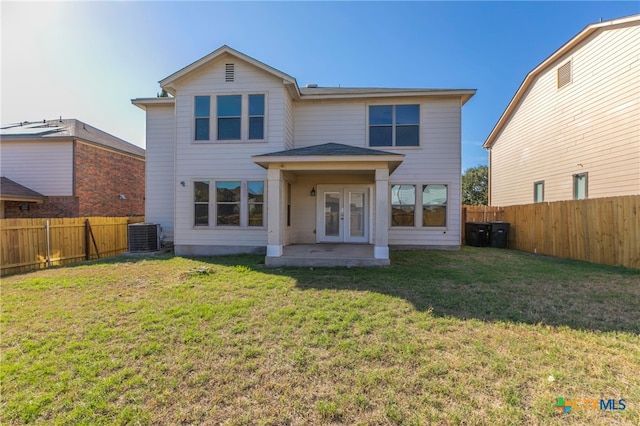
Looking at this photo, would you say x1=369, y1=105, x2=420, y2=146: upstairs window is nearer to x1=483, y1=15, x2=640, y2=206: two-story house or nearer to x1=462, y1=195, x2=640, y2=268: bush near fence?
x1=462, y1=195, x2=640, y2=268: bush near fence

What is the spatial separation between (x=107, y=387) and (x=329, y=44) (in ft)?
39.5

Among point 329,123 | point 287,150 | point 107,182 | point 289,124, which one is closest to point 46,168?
point 107,182

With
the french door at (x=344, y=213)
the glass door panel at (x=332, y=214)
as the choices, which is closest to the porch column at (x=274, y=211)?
the french door at (x=344, y=213)

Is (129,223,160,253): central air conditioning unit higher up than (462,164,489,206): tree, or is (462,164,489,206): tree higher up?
(462,164,489,206): tree

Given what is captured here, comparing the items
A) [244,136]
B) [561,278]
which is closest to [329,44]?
[244,136]

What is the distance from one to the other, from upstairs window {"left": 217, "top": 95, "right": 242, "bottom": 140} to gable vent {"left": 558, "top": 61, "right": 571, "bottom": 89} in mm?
13112

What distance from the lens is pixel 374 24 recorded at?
1009cm

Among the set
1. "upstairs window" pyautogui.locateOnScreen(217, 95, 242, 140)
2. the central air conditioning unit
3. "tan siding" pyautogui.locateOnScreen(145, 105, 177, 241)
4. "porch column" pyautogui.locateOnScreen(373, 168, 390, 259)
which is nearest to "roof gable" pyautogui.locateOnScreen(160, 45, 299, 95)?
"upstairs window" pyautogui.locateOnScreen(217, 95, 242, 140)

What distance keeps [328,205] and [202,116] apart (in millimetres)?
5420

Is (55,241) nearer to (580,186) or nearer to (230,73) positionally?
(230,73)

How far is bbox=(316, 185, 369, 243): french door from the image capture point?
10531mm

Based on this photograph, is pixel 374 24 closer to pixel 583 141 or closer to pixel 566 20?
pixel 566 20

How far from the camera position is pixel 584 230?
27.2 ft

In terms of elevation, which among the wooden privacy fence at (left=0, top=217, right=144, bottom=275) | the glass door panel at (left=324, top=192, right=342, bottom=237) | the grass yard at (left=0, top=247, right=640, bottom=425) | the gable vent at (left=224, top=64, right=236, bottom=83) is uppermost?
the gable vent at (left=224, top=64, right=236, bottom=83)
